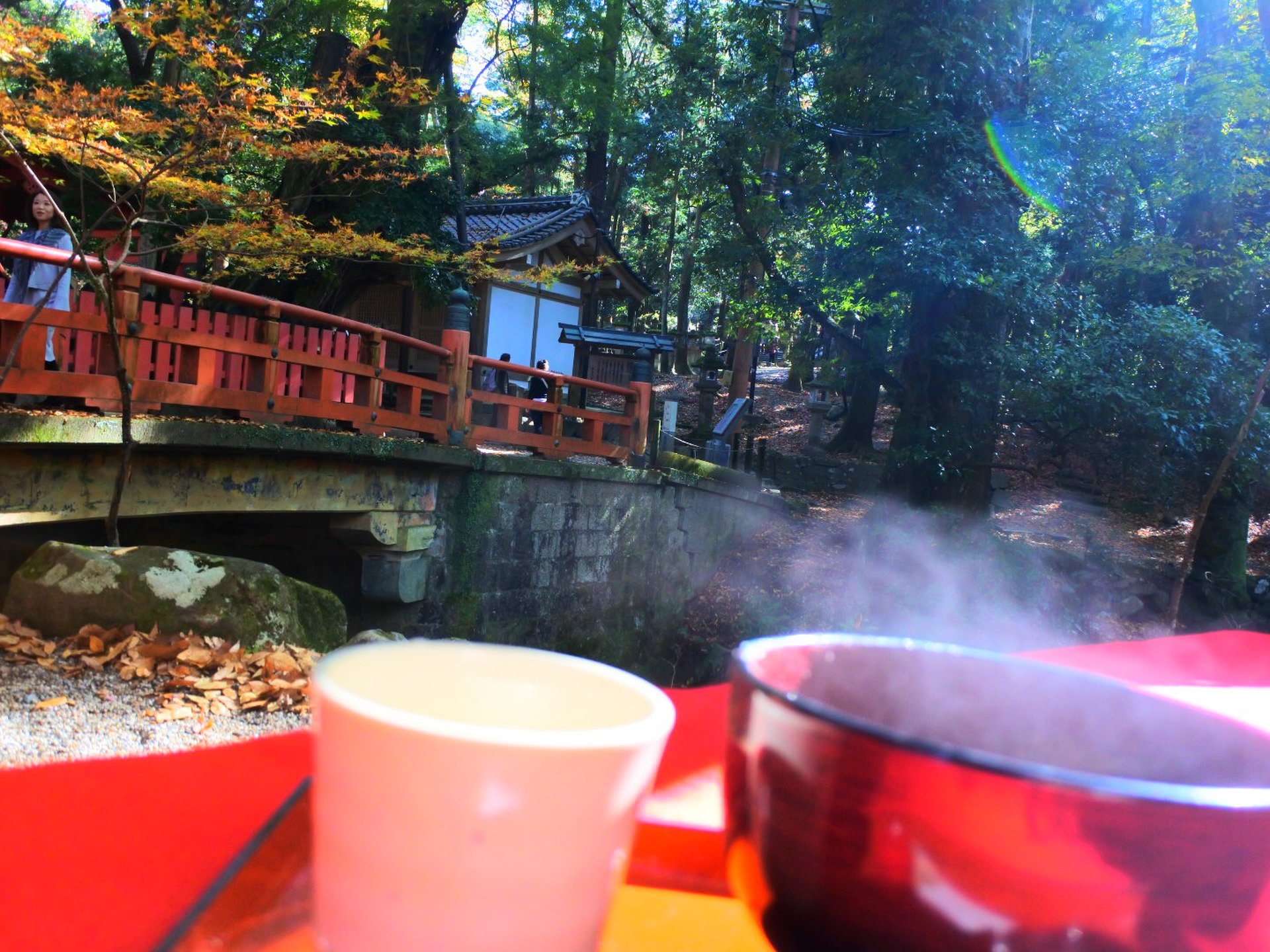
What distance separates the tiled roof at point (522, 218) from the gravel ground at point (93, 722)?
11.8 m

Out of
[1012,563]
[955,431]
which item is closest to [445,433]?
[955,431]

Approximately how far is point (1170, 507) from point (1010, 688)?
495 inches

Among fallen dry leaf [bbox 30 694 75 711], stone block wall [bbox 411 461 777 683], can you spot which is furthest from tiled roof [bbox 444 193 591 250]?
fallen dry leaf [bbox 30 694 75 711]

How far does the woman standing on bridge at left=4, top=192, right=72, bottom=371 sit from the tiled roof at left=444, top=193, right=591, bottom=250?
872 centimetres

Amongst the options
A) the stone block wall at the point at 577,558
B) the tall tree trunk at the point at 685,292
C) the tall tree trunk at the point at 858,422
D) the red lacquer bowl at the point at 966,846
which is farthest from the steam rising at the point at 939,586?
the tall tree trunk at the point at 685,292

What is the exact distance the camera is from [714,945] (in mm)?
591

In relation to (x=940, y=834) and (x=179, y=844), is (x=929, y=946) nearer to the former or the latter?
(x=940, y=834)

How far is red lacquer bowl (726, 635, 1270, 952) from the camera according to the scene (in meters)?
0.39

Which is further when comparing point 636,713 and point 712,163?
point 712,163

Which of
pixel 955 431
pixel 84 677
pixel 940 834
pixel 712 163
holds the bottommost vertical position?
pixel 84 677

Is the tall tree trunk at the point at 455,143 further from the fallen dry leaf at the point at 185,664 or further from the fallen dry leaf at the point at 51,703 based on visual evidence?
the fallen dry leaf at the point at 51,703

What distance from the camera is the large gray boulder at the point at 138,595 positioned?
3.69 meters

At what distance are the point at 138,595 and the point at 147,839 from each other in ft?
11.4

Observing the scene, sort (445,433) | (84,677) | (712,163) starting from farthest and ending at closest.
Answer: (712,163), (445,433), (84,677)
